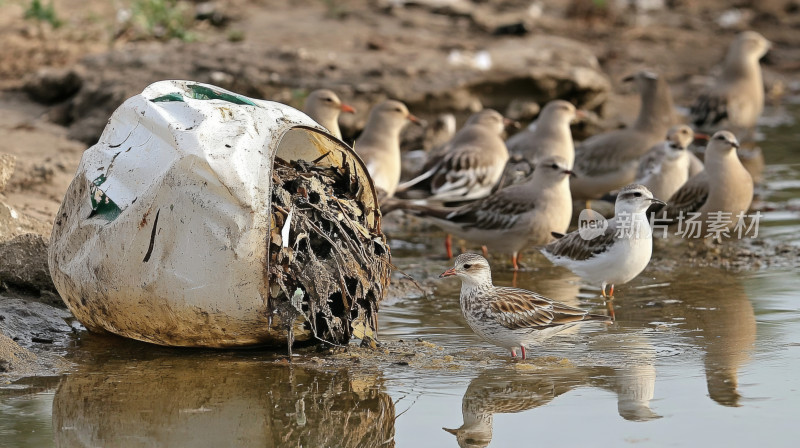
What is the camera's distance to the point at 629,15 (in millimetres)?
21766

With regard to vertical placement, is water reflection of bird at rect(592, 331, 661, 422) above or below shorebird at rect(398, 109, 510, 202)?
below

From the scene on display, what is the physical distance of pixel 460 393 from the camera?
6.48m

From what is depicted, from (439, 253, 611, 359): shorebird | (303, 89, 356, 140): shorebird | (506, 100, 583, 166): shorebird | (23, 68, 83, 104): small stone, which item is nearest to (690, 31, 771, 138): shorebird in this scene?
(506, 100, 583, 166): shorebird

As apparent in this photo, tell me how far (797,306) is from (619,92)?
1024cm

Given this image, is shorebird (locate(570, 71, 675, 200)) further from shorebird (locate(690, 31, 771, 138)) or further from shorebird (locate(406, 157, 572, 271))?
shorebird (locate(690, 31, 771, 138))

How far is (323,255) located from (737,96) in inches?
418

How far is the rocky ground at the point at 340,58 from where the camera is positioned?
555 inches

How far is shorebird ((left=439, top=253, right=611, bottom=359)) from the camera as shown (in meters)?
7.29

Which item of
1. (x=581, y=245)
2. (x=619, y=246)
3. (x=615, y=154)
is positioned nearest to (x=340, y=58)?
(x=615, y=154)

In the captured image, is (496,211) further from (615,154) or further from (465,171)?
(615,154)

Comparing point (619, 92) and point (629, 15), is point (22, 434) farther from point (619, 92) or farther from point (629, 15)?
point (629, 15)

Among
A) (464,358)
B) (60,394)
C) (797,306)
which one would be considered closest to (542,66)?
(797,306)

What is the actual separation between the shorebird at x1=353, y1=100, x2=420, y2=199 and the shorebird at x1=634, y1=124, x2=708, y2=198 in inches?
103

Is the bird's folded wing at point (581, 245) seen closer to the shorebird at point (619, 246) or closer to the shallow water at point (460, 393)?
the shorebird at point (619, 246)
